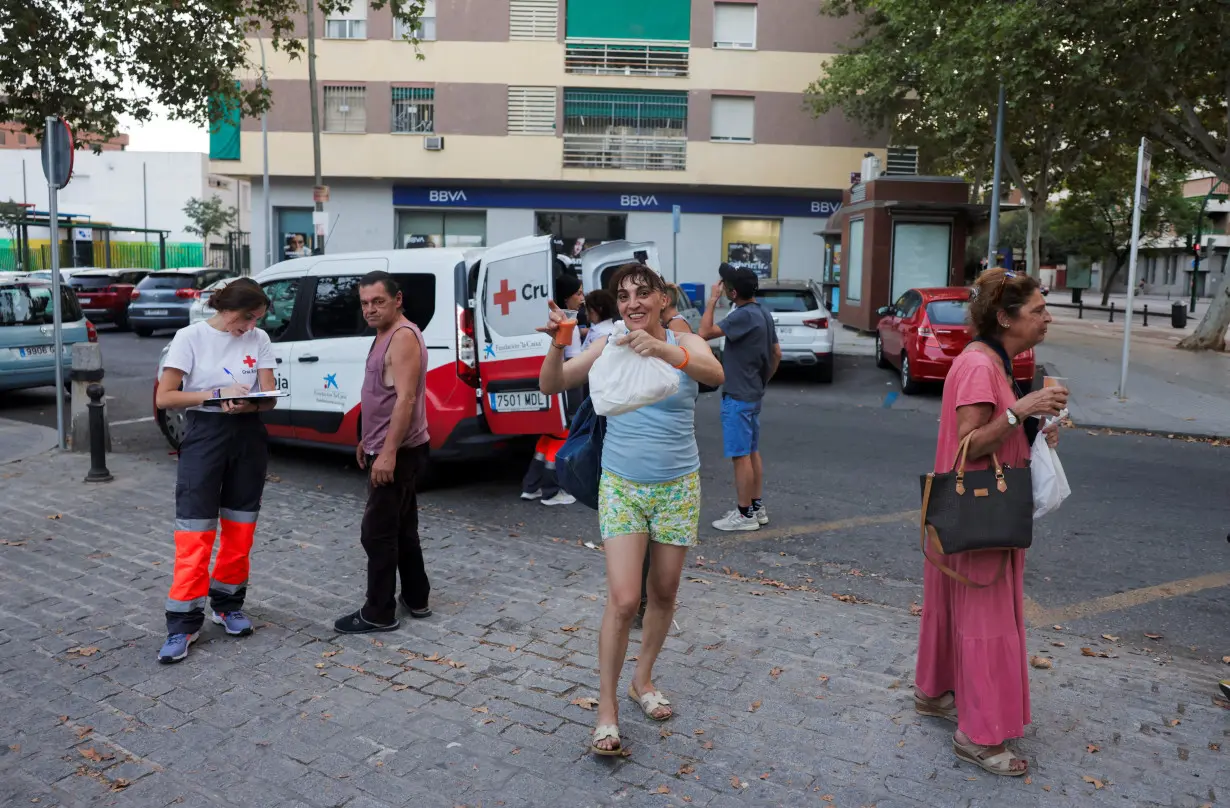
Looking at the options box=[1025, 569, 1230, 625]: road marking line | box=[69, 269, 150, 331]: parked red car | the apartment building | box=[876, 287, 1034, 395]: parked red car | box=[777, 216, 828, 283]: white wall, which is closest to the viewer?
box=[1025, 569, 1230, 625]: road marking line

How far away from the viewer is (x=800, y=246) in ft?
110

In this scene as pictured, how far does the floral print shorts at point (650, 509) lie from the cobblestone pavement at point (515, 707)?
2.66 feet

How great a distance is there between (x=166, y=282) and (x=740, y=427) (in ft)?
66.5

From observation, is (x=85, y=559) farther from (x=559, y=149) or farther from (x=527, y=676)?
(x=559, y=149)

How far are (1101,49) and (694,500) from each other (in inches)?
706

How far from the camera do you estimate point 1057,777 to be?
3.75 metres

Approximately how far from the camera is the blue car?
12.6 metres

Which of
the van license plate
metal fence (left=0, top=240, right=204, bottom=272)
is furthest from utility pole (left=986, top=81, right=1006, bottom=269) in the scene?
metal fence (left=0, top=240, right=204, bottom=272)

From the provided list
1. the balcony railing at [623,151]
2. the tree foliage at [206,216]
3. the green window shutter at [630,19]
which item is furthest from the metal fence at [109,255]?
the green window shutter at [630,19]

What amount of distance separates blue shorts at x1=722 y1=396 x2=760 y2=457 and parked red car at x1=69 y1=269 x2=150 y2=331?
69.9 feet

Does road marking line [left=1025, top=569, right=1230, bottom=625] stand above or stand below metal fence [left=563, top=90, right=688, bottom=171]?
below

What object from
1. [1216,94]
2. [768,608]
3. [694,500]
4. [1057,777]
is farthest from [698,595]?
[1216,94]

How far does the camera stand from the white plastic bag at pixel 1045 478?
12.2 ft

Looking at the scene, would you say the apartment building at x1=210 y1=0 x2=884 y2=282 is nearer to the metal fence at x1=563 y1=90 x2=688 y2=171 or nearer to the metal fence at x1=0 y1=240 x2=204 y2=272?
the metal fence at x1=563 y1=90 x2=688 y2=171
